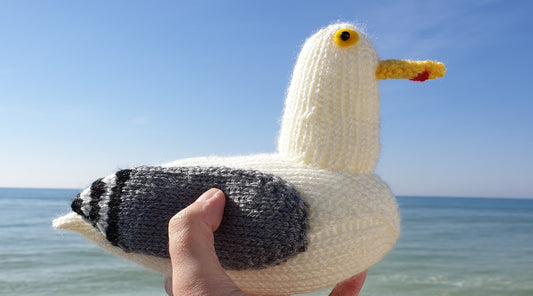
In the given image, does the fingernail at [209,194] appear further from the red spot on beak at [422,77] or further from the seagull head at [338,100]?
the red spot on beak at [422,77]

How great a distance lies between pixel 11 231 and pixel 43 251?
Answer: 3.70 meters

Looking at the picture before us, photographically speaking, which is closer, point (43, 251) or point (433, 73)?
point (433, 73)

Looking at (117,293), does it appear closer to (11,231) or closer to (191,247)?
(191,247)

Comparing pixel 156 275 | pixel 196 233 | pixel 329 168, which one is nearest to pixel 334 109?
pixel 329 168

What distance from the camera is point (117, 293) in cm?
478

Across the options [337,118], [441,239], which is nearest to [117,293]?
[337,118]

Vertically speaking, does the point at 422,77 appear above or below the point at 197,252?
above

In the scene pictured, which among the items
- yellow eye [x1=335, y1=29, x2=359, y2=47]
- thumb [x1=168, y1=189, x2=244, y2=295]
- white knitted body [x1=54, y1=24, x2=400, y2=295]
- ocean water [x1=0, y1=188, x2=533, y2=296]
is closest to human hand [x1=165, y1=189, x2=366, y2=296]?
thumb [x1=168, y1=189, x2=244, y2=295]

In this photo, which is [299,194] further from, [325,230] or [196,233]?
[196,233]

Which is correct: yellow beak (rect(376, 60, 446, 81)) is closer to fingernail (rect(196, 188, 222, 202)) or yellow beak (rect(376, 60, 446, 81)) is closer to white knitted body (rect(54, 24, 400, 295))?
white knitted body (rect(54, 24, 400, 295))

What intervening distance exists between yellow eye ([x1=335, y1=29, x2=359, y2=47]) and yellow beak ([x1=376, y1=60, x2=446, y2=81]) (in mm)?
95

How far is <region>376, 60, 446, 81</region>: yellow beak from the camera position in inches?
41.5

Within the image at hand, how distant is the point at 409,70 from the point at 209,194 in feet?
1.84

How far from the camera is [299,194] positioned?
94cm
